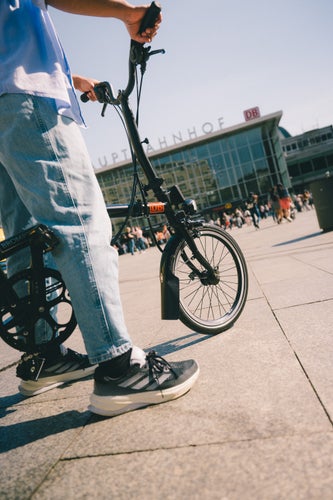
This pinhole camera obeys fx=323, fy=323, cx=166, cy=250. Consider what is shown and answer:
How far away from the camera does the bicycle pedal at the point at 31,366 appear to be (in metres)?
1.54

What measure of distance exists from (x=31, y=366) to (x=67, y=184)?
90 cm

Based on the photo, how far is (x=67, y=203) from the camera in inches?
52.7

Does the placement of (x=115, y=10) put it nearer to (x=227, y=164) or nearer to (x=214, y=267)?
(x=214, y=267)

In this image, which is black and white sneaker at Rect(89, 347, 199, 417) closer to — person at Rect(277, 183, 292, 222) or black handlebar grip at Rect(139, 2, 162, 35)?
black handlebar grip at Rect(139, 2, 162, 35)

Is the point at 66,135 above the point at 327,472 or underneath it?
above

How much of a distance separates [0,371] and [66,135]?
1.81 meters

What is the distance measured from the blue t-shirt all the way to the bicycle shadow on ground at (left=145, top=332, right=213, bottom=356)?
1.41 meters

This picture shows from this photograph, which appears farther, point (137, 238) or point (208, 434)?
point (137, 238)

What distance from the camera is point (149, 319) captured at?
9.82 feet

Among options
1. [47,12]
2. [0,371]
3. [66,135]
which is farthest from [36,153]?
[0,371]

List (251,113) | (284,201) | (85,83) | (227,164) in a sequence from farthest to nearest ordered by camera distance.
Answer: (251,113), (227,164), (284,201), (85,83)

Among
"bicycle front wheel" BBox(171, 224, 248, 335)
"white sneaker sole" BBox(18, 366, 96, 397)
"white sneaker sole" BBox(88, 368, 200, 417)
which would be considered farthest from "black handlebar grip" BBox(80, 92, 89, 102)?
"white sneaker sole" BBox(88, 368, 200, 417)

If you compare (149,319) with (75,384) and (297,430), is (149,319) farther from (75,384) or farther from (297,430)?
(297,430)

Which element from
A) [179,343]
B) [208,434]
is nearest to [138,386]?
[208,434]
